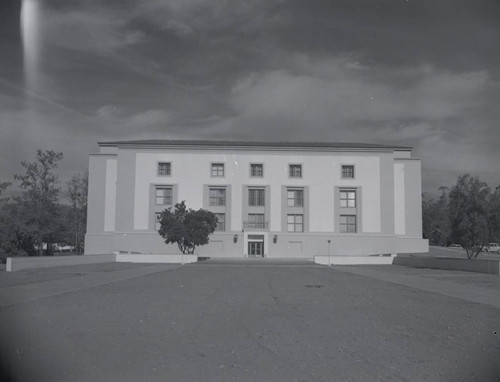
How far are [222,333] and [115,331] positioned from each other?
5.14ft

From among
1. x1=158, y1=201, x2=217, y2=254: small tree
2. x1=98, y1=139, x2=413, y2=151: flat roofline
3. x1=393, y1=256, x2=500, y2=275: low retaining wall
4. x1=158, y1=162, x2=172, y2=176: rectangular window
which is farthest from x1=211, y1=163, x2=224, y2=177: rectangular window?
x1=393, y1=256, x2=500, y2=275: low retaining wall

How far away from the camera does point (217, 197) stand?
60.4 m

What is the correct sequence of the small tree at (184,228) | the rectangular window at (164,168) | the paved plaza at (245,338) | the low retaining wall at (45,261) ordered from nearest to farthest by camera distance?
the paved plaza at (245,338) → the low retaining wall at (45,261) → the small tree at (184,228) → the rectangular window at (164,168)

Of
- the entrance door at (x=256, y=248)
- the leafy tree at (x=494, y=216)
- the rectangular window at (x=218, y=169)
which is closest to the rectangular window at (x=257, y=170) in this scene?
the rectangular window at (x=218, y=169)

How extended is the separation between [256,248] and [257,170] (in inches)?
356

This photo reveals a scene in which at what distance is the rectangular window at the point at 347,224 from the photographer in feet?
196

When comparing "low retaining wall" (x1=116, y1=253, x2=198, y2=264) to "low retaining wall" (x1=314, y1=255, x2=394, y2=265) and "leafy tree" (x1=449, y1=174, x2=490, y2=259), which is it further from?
"leafy tree" (x1=449, y1=174, x2=490, y2=259)

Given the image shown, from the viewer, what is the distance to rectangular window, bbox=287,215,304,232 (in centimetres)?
5972

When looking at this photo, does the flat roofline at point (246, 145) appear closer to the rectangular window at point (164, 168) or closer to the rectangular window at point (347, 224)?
the rectangular window at point (164, 168)

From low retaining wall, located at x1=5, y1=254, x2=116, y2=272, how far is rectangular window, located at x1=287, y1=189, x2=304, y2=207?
2781cm

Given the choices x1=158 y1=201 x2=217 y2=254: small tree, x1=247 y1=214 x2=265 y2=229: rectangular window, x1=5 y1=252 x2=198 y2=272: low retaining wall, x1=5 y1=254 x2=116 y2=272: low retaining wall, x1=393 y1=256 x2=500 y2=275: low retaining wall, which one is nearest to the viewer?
x1=5 y1=254 x2=116 y2=272: low retaining wall

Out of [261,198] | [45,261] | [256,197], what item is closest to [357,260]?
[261,198]

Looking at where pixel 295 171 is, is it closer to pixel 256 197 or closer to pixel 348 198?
pixel 256 197

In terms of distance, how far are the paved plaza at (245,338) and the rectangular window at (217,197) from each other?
154 ft
